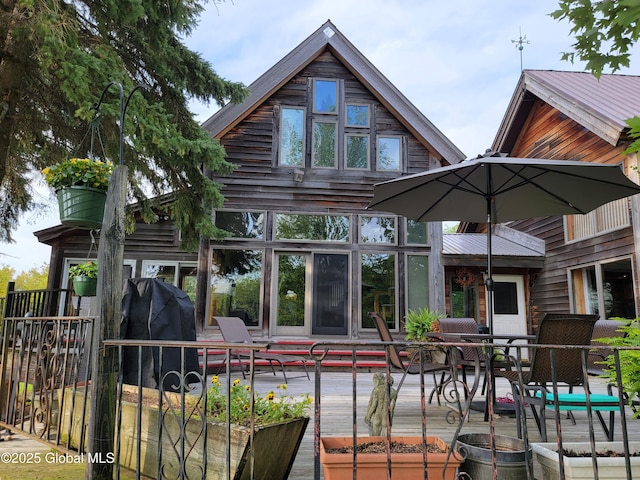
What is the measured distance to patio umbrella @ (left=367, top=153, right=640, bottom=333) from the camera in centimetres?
352

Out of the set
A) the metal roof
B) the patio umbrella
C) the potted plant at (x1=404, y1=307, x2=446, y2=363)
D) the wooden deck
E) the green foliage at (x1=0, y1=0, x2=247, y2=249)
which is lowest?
the wooden deck

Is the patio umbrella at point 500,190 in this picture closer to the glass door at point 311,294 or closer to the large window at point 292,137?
the glass door at point 311,294

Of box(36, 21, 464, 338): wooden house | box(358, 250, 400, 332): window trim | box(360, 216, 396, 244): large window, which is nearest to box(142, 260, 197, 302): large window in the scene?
box(36, 21, 464, 338): wooden house

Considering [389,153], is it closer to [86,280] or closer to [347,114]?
[347,114]

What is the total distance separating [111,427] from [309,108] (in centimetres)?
804

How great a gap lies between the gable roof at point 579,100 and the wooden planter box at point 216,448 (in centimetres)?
664

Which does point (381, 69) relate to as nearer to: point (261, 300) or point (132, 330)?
point (261, 300)

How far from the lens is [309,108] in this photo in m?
9.55

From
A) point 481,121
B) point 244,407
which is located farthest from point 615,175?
point 481,121

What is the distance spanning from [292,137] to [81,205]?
675 centimetres

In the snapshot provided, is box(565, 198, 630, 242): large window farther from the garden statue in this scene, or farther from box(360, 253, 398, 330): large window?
the garden statue

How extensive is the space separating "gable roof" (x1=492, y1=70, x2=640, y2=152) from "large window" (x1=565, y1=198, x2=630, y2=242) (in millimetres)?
1240

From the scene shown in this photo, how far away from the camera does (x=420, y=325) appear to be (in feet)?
26.6

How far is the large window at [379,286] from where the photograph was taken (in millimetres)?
8961
